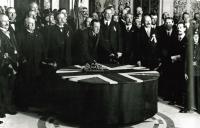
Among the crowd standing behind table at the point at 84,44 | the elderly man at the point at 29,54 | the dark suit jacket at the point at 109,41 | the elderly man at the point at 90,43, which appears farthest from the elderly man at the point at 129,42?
the elderly man at the point at 29,54

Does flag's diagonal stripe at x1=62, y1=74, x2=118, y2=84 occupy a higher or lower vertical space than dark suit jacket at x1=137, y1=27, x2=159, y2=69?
lower

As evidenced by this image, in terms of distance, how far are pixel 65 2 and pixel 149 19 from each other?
6494 millimetres

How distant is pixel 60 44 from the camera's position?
6727 millimetres

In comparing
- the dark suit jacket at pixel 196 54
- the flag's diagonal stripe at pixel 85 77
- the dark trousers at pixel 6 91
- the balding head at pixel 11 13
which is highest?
the balding head at pixel 11 13

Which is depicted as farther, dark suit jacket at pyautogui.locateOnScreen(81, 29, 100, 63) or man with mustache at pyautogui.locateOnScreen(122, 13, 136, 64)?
man with mustache at pyautogui.locateOnScreen(122, 13, 136, 64)

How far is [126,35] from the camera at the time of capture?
755 cm

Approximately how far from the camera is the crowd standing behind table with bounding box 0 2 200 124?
600cm

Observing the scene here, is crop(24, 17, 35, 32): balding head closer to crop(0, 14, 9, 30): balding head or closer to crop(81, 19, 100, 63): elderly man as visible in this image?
crop(0, 14, 9, 30): balding head

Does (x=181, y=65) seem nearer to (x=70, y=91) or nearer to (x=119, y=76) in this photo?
(x=119, y=76)

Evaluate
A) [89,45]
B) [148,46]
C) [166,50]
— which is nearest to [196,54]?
[166,50]

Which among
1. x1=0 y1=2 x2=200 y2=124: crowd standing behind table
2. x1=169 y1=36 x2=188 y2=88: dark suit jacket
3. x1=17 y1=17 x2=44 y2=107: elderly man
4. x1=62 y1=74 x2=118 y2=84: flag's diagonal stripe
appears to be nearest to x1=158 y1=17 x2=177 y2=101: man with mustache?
x1=0 y1=2 x2=200 y2=124: crowd standing behind table

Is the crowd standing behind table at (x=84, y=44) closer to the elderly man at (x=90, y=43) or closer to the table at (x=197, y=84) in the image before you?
the elderly man at (x=90, y=43)

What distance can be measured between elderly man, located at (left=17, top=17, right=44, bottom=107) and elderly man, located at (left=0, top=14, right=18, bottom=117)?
231 mm

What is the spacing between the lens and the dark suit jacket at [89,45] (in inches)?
265
